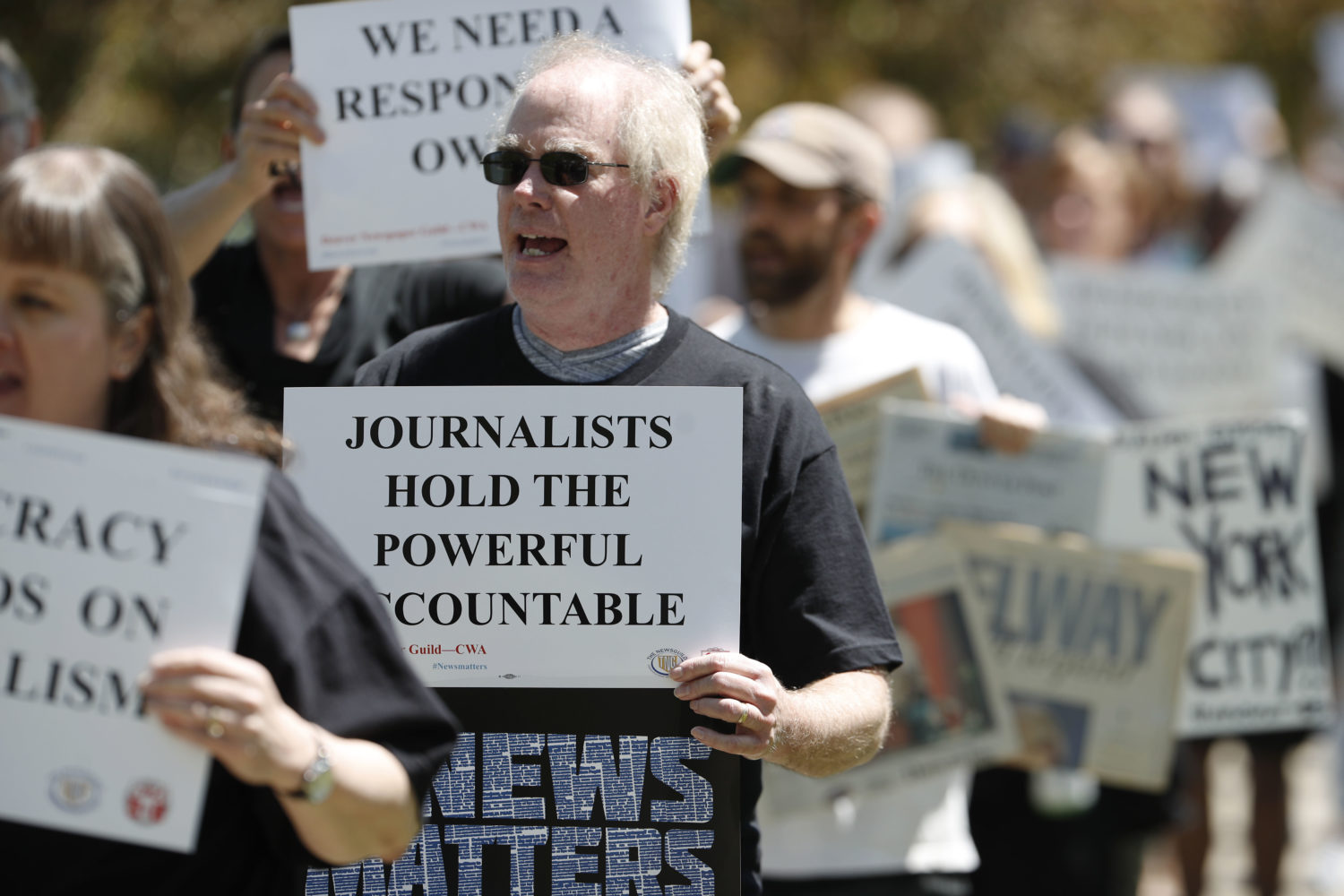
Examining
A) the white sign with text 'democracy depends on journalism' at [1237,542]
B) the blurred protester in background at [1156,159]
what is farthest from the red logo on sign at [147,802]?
the blurred protester in background at [1156,159]

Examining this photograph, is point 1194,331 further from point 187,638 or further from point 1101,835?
point 187,638

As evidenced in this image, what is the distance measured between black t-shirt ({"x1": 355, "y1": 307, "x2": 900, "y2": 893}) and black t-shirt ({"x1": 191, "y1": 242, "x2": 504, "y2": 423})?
83cm

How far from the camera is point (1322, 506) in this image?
750 centimetres

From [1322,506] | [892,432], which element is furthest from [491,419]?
[1322,506]

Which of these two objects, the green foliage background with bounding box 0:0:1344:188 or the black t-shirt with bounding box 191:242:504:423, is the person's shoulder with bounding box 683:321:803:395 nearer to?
the black t-shirt with bounding box 191:242:504:423

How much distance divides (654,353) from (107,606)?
94cm

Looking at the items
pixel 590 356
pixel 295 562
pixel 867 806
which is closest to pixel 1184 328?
pixel 867 806

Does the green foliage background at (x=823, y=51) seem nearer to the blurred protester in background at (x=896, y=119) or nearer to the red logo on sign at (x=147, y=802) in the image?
the blurred protester in background at (x=896, y=119)

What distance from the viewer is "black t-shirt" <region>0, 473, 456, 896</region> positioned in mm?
2053

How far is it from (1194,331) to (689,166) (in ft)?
14.4

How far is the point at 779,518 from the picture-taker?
2621 mm

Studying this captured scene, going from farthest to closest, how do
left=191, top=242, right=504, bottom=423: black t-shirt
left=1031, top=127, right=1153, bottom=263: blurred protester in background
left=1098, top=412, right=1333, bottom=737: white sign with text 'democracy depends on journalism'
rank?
left=1031, top=127, right=1153, bottom=263: blurred protester in background → left=1098, top=412, right=1333, bottom=737: white sign with text 'democracy depends on journalism' → left=191, top=242, right=504, bottom=423: black t-shirt

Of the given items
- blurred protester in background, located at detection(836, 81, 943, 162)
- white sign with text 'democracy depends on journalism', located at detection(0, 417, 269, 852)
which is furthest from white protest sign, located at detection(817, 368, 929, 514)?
blurred protester in background, located at detection(836, 81, 943, 162)

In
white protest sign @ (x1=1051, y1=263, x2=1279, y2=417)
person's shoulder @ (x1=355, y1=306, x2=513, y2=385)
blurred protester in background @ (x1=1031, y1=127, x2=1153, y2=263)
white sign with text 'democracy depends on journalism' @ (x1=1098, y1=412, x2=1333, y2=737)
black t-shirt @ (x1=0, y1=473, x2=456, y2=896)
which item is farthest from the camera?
blurred protester in background @ (x1=1031, y1=127, x2=1153, y2=263)
